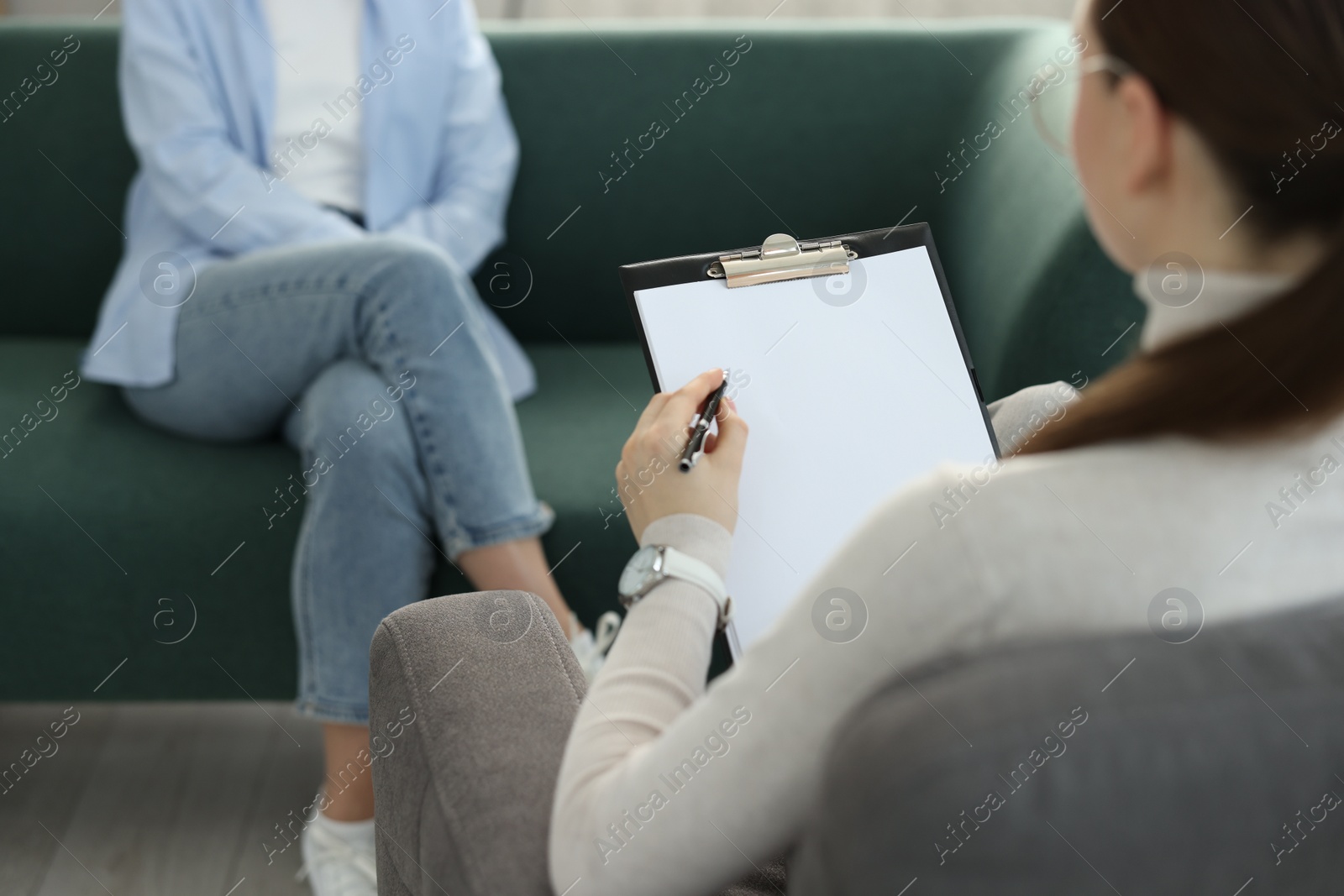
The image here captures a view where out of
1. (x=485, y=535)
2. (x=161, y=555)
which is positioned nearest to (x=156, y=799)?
(x=161, y=555)

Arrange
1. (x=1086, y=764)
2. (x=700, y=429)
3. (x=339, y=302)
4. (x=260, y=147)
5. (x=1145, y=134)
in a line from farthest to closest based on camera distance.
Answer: (x=260, y=147) < (x=339, y=302) < (x=700, y=429) < (x=1145, y=134) < (x=1086, y=764)

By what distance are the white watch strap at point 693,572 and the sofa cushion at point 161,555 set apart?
2.21 feet

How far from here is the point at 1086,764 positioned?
367 millimetres

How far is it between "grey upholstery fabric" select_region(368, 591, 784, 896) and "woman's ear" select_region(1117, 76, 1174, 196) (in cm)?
45

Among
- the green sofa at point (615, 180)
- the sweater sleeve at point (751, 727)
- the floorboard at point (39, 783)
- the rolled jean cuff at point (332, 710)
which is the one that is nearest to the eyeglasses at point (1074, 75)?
the sweater sleeve at point (751, 727)

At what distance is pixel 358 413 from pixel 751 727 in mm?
880

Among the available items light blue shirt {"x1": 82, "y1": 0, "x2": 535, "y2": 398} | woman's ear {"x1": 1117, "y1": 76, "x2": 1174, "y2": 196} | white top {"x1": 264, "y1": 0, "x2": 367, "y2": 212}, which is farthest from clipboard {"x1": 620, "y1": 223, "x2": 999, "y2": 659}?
white top {"x1": 264, "y1": 0, "x2": 367, "y2": 212}

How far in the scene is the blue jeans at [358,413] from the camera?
4.06 feet

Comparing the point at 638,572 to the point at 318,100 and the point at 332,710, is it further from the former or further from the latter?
the point at 318,100

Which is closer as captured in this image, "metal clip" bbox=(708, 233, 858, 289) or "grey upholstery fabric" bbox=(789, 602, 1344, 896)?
"grey upholstery fabric" bbox=(789, 602, 1344, 896)

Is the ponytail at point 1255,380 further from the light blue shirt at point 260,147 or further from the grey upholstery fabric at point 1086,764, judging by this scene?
the light blue shirt at point 260,147

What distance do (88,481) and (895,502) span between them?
3.89 ft

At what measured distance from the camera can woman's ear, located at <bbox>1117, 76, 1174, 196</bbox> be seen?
0.48m

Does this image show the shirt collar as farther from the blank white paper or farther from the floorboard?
the floorboard
